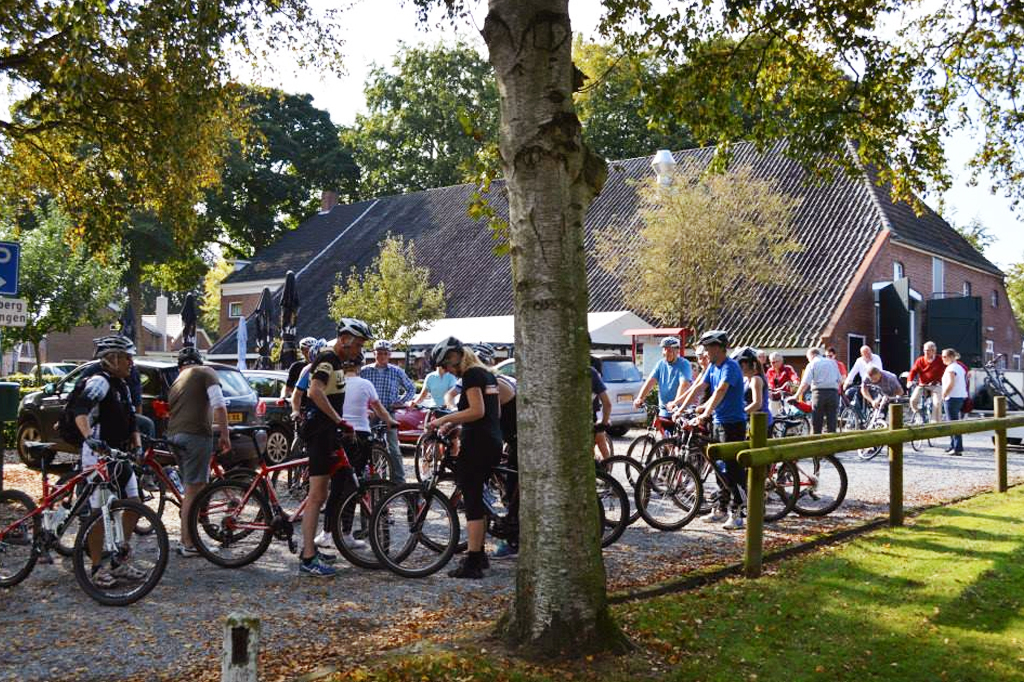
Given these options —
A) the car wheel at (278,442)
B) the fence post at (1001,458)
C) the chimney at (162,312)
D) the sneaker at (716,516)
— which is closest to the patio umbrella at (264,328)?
the car wheel at (278,442)

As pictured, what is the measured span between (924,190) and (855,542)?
4058 millimetres

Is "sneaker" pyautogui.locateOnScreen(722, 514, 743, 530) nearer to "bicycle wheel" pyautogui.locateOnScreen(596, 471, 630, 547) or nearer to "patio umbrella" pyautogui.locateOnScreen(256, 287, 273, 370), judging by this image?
"bicycle wheel" pyautogui.locateOnScreen(596, 471, 630, 547)

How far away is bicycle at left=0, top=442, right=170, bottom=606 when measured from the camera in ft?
22.6

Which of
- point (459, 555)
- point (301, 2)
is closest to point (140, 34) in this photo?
point (301, 2)

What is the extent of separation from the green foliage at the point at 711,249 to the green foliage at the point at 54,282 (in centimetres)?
2003

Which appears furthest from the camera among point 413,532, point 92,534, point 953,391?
point 953,391

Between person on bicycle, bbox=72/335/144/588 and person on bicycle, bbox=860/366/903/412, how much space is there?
1370 cm

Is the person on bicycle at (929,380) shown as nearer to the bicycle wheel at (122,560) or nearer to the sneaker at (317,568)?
the sneaker at (317,568)

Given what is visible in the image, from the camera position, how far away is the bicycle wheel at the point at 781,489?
10.4m

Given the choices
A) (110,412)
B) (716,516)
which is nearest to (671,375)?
(716,516)

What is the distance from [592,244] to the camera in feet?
117

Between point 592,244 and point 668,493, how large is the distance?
26323 mm

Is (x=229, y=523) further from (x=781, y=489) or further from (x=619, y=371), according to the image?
(x=619, y=371)

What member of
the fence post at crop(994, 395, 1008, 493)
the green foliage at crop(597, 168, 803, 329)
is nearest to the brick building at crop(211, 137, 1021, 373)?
the green foliage at crop(597, 168, 803, 329)
